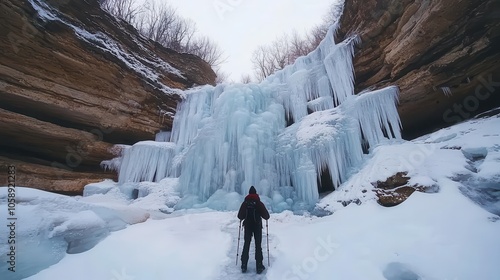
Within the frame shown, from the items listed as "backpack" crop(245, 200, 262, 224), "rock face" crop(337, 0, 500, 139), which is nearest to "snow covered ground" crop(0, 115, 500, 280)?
"backpack" crop(245, 200, 262, 224)

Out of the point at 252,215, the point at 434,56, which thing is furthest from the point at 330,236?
the point at 434,56

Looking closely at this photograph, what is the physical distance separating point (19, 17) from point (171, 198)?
7374 millimetres

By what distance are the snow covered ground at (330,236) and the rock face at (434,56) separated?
1.39m

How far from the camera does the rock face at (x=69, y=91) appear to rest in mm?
7480

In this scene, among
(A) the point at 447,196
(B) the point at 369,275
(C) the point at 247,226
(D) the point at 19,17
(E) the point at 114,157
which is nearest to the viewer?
(B) the point at 369,275

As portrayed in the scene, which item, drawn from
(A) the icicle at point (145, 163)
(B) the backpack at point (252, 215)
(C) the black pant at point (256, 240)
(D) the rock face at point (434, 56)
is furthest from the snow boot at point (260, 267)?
(A) the icicle at point (145, 163)

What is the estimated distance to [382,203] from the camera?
16.6 feet

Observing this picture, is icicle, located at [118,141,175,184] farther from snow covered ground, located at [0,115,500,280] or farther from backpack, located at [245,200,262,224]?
backpack, located at [245,200,262,224]

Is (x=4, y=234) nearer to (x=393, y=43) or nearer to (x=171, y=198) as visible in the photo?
(x=171, y=198)

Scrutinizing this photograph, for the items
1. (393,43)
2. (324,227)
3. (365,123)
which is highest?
(393,43)

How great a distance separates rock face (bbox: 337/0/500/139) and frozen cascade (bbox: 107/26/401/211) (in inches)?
27.7

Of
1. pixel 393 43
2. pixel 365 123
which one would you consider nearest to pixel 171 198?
pixel 365 123

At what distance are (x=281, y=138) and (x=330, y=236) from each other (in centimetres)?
488

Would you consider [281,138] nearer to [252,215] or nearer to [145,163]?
[252,215]
